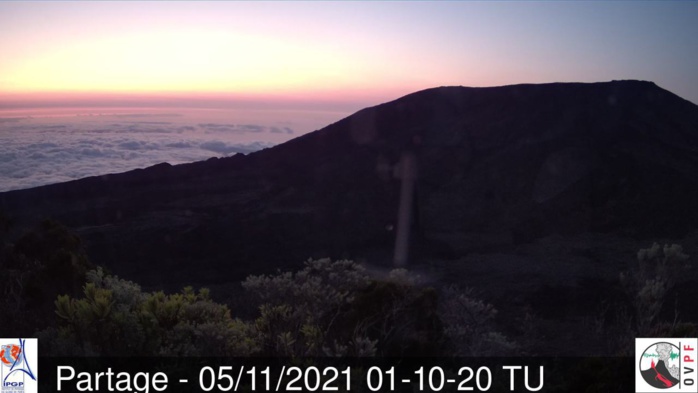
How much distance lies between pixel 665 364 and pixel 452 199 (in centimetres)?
1344

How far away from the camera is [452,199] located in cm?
1798

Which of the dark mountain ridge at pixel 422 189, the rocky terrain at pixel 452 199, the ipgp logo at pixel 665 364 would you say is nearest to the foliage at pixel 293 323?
the ipgp logo at pixel 665 364

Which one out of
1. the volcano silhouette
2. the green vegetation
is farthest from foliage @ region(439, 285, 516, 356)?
the volcano silhouette

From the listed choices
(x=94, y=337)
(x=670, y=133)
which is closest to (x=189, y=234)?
(x=94, y=337)

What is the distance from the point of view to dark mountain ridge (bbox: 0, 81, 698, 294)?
49.0ft

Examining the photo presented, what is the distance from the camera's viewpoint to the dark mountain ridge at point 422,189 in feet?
49.0

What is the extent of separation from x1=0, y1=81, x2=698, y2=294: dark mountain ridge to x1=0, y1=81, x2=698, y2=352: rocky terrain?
2.9 inches

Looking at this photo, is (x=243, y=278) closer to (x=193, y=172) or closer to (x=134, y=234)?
(x=134, y=234)

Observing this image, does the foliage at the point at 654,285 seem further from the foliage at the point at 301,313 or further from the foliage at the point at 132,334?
the foliage at the point at 132,334

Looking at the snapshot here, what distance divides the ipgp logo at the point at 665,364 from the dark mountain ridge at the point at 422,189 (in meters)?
8.74

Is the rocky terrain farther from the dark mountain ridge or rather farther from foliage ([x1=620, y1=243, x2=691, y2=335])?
foliage ([x1=620, y1=243, x2=691, y2=335])

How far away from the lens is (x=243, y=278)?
1295 cm

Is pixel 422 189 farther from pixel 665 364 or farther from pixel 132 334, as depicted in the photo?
pixel 132 334

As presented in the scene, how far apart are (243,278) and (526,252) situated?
20.8 ft
